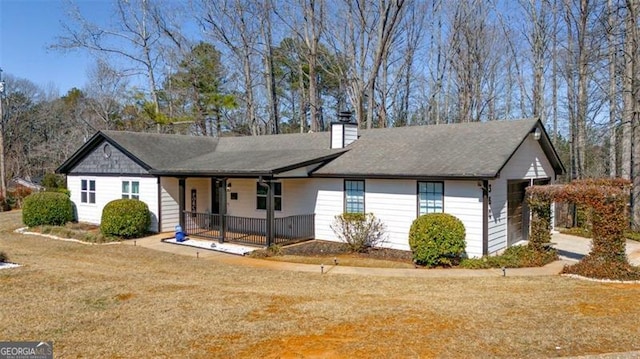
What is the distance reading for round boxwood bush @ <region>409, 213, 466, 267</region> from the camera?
11562mm

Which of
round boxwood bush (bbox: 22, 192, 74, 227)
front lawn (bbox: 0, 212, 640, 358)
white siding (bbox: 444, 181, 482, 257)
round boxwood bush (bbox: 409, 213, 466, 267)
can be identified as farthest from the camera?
round boxwood bush (bbox: 22, 192, 74, 227)

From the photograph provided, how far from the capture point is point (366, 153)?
16.1 m

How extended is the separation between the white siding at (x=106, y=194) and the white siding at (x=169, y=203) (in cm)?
28

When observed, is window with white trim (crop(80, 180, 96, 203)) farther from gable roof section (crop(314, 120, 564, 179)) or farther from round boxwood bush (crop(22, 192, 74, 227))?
gable roof section (crop(314, 120, 564, 179))

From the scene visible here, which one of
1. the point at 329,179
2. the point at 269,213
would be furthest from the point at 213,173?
the point at 329,179

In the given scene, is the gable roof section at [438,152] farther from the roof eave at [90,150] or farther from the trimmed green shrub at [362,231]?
the roof eave at [90,150]

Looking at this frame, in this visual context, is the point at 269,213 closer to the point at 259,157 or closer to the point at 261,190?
the point at 261,190

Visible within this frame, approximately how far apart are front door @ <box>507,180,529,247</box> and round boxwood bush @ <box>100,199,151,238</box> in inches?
519

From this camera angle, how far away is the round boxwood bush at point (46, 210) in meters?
19.5

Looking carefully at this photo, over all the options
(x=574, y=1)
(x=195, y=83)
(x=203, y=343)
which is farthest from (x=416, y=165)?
(x=195, y=83)

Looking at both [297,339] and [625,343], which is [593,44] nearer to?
[625,343]

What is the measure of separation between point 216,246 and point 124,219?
424cm

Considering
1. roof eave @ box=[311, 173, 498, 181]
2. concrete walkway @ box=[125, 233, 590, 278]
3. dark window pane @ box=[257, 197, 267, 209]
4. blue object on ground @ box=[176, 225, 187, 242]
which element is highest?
roof eave @ box=[311, 173, 498, 181]

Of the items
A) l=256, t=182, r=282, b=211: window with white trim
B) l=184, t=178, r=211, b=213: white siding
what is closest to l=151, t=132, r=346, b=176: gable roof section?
l=184, t=178, r=211, b=213: white siding
